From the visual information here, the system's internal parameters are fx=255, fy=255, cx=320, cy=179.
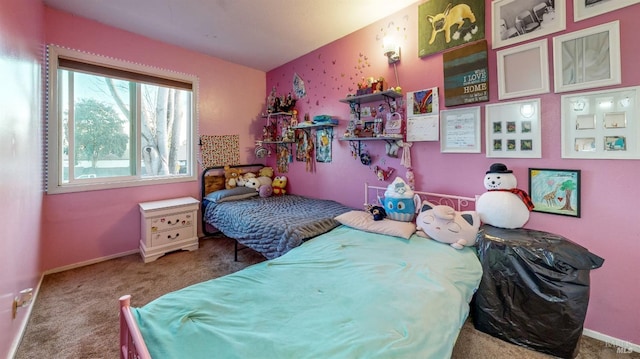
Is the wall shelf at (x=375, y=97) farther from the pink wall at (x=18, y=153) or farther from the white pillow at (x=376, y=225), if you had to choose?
the pink wall at (x=18, y=153)

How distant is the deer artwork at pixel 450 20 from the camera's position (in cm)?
206

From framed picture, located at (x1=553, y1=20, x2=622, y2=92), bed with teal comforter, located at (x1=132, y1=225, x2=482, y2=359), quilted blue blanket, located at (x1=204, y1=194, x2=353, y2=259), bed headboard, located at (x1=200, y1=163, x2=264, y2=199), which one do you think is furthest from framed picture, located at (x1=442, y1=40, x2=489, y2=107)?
bed headboard, located at (x1=200, y1=163, x2=264, y2=199)

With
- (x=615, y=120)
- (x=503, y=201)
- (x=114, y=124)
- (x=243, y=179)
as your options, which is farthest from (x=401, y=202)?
(x=114, y=124)

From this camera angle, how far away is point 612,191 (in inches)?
61.8

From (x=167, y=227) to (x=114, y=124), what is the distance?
1.36 meters

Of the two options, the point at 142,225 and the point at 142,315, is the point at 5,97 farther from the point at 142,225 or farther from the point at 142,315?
the point at 142,225

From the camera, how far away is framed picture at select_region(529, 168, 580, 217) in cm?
168

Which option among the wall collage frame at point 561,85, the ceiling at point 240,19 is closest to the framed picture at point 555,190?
the wall collage frame at point 561,85

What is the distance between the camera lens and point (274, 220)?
2373 millimetres

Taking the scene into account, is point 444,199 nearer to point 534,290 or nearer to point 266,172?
point 534,290

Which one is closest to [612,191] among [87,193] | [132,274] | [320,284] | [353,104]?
[320,284]

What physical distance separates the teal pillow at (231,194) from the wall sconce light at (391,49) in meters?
2.40

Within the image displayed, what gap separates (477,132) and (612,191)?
849 millimetres

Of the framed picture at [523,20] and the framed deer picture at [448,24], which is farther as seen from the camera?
the framed deer picture at [448,24]
